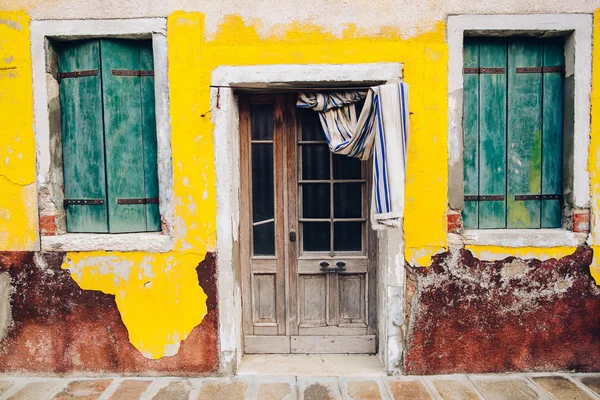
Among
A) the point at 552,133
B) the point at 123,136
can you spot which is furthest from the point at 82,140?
the point at 552,133

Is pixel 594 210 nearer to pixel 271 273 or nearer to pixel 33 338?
pixel 271 273

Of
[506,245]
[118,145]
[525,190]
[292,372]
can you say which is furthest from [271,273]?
[525,190]

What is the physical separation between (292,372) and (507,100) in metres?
2.96

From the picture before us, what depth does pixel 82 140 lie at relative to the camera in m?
3.95

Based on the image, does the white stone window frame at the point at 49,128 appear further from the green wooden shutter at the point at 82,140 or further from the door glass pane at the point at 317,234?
the door glass pane at the point at 317,234

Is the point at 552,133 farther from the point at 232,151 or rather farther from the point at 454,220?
the point at 232,151

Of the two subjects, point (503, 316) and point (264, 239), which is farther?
point (264, 239)

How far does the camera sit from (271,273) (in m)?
4.16

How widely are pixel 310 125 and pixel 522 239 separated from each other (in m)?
2.05

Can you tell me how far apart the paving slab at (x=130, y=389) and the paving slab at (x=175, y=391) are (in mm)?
154

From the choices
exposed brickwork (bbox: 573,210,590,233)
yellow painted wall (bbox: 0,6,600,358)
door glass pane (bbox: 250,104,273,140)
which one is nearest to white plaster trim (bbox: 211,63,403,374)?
yellow painted wall (bbox: 0,6,600,358)

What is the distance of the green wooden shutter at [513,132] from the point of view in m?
3.85

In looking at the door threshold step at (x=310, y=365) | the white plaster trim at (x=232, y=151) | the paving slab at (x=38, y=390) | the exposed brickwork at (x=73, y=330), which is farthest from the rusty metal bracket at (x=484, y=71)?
the paving slab at (x=38, y=390)

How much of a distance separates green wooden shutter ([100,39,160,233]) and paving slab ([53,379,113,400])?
1275 millimetres
